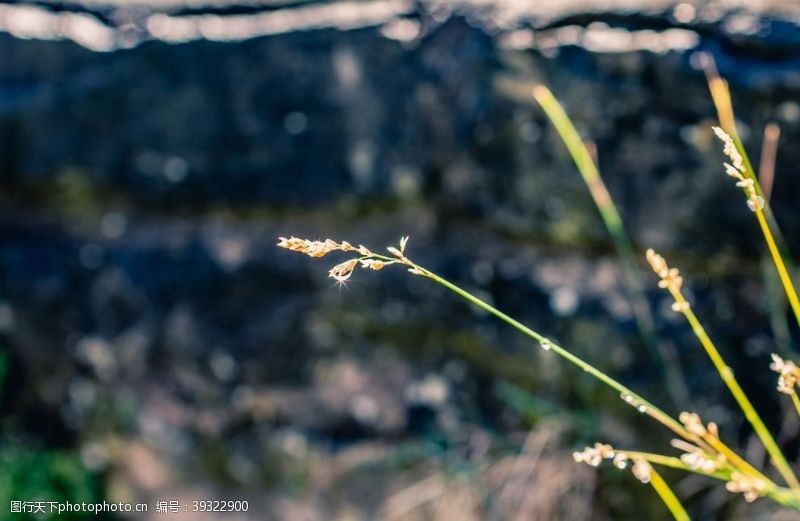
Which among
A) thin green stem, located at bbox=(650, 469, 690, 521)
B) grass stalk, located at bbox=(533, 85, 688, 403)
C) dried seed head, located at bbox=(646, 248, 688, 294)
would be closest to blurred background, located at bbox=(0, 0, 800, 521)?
grass stalk, located at bbox=(533, 85, 688, 403)

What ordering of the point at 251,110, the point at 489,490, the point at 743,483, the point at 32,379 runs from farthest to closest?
the point at 32,379 < the point at 251,110 < the point at 489,490 < the point at 743,483

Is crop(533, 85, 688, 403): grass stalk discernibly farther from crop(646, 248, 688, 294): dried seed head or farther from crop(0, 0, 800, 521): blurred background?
crop(646, 248, 688, 294): dried seed head

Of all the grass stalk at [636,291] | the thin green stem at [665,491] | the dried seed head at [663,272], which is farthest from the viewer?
the grass stalk at [636,291]

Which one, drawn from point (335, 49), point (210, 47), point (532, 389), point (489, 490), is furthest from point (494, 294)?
point (210, 47)

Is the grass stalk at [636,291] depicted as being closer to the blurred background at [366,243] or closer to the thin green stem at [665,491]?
the blurred background at [366,243]

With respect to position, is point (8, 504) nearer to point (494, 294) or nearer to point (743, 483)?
point (494, 294)

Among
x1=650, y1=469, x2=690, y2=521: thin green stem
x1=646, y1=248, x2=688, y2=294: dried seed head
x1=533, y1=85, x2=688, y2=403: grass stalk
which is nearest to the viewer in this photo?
x1=646, y1=248, x2=688, y2=294: dried seed head

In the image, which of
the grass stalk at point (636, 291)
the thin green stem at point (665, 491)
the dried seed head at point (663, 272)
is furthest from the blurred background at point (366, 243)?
the dried seed head at point (663, 272)

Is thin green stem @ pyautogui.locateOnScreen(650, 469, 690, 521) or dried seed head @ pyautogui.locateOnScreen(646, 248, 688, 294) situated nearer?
dried seed head @ pyautogui.locateOnScreen(646, 248, 688, 294)
